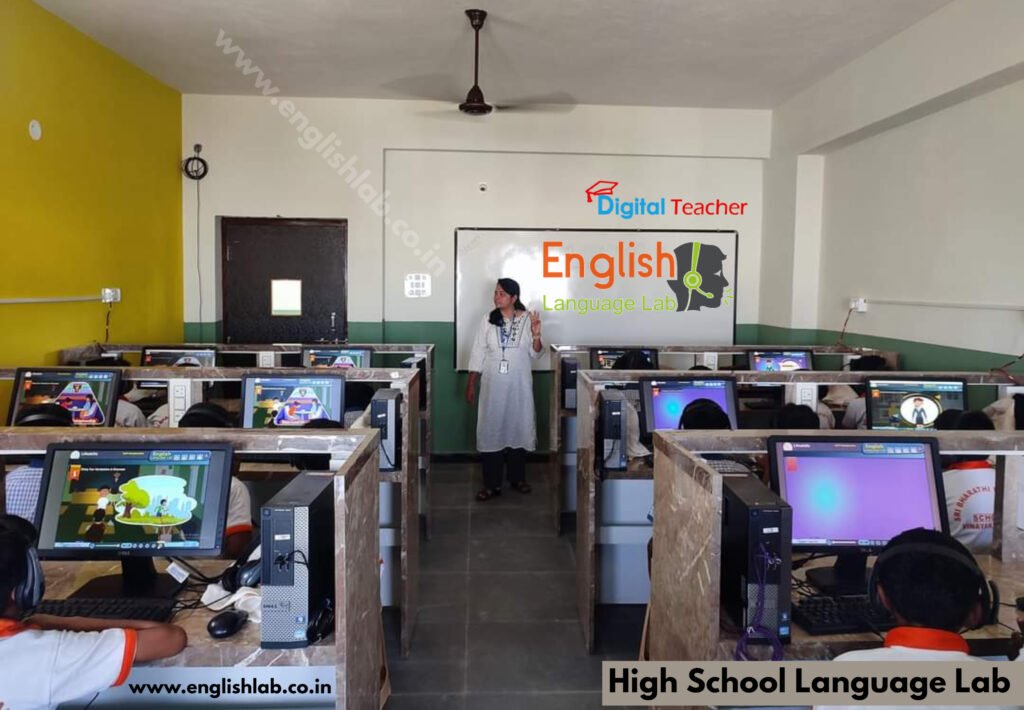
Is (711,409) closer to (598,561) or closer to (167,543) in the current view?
(598,561)

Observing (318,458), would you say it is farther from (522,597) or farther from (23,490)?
(522,597)

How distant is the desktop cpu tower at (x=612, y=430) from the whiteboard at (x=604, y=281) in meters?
3.15

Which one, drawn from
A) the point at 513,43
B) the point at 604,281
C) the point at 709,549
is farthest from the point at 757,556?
the point at 604,281

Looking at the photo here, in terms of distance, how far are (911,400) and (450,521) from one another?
2.65 meters

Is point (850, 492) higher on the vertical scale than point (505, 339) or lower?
lower

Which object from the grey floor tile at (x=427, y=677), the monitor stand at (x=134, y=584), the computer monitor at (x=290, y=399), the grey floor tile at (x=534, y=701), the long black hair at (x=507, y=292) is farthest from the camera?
the long black hair at (x=507, y=292)

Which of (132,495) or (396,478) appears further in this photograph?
(396,478)

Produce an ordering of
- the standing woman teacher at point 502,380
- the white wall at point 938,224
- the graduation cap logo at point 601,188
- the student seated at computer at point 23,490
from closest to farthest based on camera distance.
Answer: the student seated at computer at point 23,490 → the white wall at point 938,224 → the standing woman teacher at point 502,380 → the graduation cap logo at point 601,188

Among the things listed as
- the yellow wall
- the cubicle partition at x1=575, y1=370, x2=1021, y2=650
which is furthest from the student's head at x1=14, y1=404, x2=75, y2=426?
the cubicle partition at x1=575, y1=370, x2=1021, y2=650

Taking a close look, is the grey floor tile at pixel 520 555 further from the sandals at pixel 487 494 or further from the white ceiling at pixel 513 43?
the white ceiling at pixel 513 43

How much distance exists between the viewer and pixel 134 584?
1.82 m

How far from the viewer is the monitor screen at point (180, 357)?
425 centimetres

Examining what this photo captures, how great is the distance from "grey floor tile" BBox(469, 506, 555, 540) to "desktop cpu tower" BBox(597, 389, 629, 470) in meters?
1.46

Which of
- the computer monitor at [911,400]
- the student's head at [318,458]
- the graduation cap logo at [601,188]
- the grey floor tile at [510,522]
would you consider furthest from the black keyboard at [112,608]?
the graduation cap logo at [601,188]
